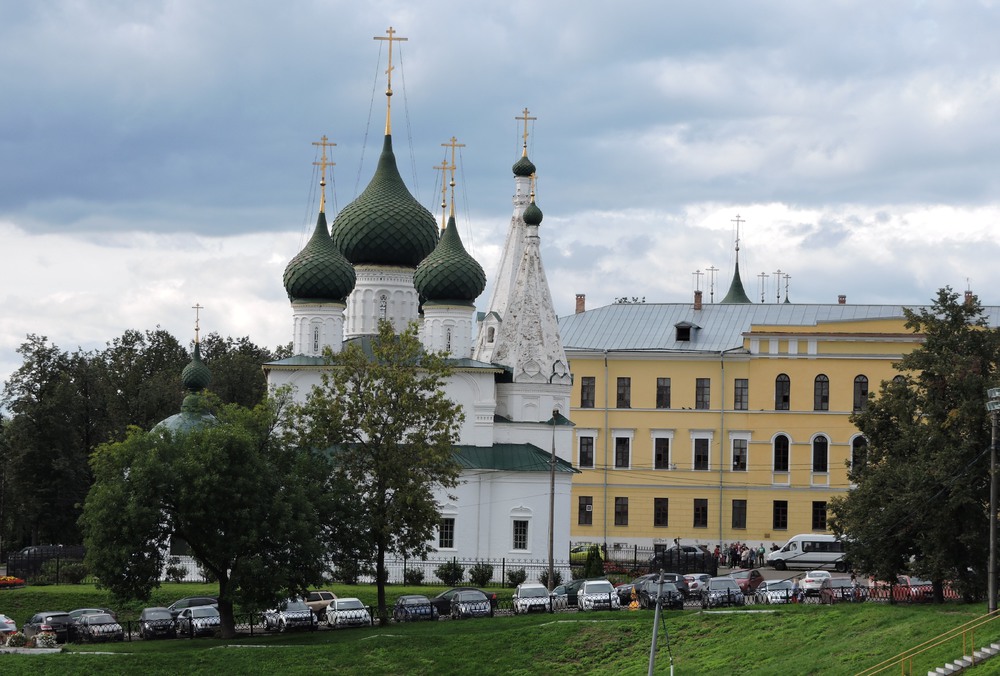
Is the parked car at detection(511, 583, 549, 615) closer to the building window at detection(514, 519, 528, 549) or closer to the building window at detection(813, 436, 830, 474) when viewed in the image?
the building window at detection(514, 519, 528, 549)

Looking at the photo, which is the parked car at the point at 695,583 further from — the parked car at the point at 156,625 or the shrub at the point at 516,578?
the parked car at the point at 156,625

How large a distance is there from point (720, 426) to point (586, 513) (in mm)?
6480

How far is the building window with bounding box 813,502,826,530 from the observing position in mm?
67688

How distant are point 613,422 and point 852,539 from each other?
28226 millimetres

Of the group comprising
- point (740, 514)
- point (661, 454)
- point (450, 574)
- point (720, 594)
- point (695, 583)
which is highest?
point (661, 454)

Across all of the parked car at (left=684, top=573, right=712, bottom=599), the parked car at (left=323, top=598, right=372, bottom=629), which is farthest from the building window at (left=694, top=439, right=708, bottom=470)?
the parked car at (left=323, top=598, right=372, bottom=629)

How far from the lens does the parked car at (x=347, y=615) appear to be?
44344 mm

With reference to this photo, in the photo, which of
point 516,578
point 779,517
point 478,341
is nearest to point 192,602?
point 516,578

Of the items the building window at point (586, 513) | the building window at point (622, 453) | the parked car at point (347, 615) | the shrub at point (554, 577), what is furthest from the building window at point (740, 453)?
the parked car at point (347, 615)

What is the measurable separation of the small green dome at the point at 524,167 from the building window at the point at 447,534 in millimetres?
13476

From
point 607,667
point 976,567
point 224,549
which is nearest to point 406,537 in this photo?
point 224,549

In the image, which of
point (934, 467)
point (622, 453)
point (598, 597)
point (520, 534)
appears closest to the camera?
point (934, 467)

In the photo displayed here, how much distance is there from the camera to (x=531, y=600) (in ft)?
147

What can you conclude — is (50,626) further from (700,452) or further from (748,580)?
(700,452)
